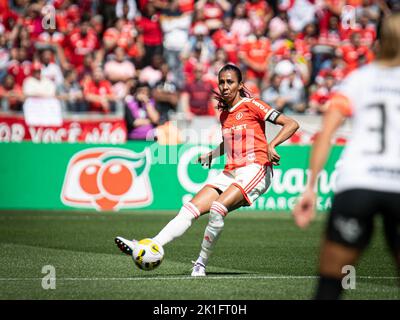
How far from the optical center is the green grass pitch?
9.02 metres

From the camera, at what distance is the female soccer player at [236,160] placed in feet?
34.1

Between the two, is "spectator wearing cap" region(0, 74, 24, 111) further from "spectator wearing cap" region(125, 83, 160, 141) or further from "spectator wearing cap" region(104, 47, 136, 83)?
"spectator wearing cap" region(125, 83, 160, 141)

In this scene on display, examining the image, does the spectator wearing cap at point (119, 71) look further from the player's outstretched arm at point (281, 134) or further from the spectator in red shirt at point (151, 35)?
the player's outstretched arm at point (281, 134)

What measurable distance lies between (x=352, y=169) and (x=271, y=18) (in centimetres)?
2143

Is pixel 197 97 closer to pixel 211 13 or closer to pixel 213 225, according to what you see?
pixel 211 13

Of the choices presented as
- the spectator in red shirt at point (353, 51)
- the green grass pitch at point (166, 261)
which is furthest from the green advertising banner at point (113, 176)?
the spectator in red shirt at point (353, 51)

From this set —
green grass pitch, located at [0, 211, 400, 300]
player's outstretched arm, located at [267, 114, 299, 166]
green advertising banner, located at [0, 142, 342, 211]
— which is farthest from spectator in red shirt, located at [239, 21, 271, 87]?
player's outstretched arm, located at [267, 114, 299, 166]

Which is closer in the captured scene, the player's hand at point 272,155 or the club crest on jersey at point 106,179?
the player's hand at point 272,155

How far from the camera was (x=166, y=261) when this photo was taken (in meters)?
12.0

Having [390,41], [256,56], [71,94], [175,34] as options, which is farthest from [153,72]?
[390,41]

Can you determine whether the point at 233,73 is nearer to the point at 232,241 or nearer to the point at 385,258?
the point at 385,258

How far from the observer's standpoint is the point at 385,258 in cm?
1266

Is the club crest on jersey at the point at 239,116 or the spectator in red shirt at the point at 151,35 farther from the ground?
the spectator in red shirt at the point at 151,35
